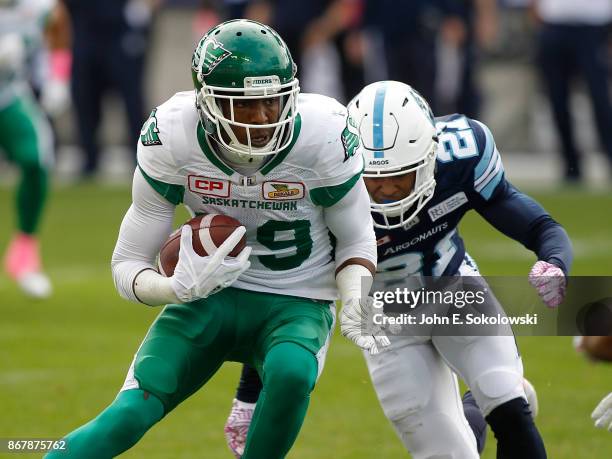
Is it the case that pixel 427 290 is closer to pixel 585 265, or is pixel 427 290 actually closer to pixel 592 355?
pixel 592 355

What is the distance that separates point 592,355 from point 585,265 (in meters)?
4.62

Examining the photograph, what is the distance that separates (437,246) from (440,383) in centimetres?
47

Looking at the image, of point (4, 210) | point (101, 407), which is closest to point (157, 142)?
point (101, 407)

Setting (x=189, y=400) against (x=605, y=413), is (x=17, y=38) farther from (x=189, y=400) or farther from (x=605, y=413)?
(x=605, y=413)

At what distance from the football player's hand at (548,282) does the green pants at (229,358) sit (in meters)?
0.65

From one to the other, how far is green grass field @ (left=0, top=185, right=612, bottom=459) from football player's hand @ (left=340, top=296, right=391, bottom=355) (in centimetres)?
96

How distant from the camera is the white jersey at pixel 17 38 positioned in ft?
26.9

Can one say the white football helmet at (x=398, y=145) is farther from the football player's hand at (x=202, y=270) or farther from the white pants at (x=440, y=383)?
the football player's hand at (x=202, y=270)

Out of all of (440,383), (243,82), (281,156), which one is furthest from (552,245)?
(243,82)

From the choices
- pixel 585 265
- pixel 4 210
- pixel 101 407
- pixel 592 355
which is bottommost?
pixel 4 210

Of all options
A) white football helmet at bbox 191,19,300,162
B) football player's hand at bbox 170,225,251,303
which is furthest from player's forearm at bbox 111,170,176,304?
white football helmet at bbox 191,19,300,162

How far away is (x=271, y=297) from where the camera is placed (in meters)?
4.23

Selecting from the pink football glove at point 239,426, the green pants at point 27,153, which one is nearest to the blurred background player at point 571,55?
the green pants at point 27,153

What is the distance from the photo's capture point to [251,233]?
4250 mm
